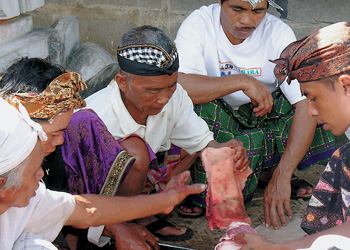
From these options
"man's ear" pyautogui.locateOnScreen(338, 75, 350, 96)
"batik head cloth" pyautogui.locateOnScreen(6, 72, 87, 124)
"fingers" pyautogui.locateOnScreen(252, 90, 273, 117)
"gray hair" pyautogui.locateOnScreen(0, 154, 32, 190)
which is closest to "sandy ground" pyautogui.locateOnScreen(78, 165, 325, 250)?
"fingers" pyautogui.locateOnScreen(252, 90, 273, 117)

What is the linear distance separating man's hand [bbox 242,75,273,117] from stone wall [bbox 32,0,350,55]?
156cm

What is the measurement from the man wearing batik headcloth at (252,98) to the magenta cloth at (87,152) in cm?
85

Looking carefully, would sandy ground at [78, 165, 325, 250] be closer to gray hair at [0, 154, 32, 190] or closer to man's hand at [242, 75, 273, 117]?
man's hand at [242, 75, 273, 117]

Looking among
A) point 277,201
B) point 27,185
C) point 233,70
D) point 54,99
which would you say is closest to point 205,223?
point 277,201

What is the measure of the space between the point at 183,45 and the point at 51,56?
118 cm

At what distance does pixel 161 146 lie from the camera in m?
3.26

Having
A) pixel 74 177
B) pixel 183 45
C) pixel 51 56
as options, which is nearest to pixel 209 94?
pixel 183 45

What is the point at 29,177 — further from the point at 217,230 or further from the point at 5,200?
the point at 217,230

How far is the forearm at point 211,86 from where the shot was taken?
3.43 m

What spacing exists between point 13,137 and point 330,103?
1411 millimetres

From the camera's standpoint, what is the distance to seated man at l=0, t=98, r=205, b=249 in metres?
1.81

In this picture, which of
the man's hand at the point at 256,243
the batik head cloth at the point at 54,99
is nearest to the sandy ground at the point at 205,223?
the man's hand at the point at 256,243

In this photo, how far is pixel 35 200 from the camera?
214cm

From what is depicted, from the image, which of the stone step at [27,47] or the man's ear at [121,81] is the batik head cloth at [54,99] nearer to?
the man's ear at [121,81]
